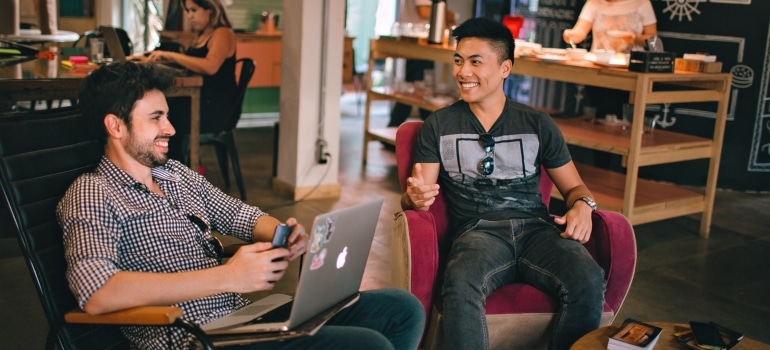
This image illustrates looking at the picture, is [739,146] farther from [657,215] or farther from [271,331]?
[271,331]

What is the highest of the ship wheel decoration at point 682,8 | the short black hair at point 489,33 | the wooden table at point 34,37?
the ship wheel decoration at point 682,8

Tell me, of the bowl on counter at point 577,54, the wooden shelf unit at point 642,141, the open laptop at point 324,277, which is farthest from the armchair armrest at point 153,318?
the bowl on counter at point 577,54

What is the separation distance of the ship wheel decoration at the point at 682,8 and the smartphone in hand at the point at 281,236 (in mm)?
4900

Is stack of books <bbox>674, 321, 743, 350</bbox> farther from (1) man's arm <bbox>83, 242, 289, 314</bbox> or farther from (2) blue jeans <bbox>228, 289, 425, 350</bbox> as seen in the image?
(1) man's arm <bbox>83, 242, 289, 314</bbox>

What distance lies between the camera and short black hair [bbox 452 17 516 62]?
10.2 feet

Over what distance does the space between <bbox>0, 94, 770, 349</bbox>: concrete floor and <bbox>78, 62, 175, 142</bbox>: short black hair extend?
51.8 inches

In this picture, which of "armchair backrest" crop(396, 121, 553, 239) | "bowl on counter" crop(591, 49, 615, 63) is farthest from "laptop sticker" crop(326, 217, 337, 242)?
"bowl on counter" crop(591, 49, 615, 63)

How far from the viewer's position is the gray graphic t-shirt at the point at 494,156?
3.05 metres

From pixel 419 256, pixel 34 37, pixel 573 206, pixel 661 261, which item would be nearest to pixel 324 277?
pixel 419 256

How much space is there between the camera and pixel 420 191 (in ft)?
9.33

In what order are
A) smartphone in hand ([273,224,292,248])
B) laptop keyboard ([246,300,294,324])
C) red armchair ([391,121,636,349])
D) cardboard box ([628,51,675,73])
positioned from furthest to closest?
1. cardboard box ([628,51,675,73])
2. red armchair ([391,121,636,349])
3. laptop keyboard ([246,300,294,324])
4. smartphone in hand ([273,224,292,248])

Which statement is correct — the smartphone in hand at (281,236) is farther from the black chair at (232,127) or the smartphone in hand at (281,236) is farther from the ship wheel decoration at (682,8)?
the ship wheel decoration at (682,8)

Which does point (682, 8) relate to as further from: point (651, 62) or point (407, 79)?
point (407, 79)

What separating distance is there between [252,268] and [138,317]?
28cm
